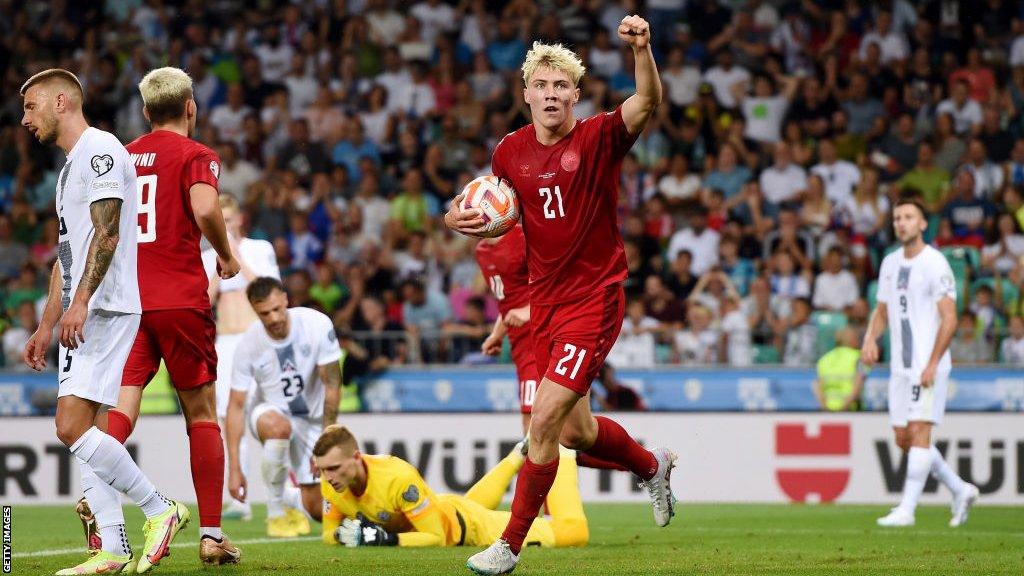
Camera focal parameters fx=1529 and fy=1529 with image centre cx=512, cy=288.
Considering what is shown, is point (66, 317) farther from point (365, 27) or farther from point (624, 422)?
point (365, 27)

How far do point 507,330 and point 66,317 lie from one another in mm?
3970

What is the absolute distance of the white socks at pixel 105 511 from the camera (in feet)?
23.3

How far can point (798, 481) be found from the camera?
1495 cm

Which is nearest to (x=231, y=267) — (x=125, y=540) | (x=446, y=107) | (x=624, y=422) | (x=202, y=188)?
(x=202, y=188)

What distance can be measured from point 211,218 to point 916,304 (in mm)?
6595

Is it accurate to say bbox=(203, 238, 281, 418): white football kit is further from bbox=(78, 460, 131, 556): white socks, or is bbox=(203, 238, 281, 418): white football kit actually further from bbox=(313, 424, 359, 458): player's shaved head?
bbox=(78, 460, 131, 556): white socks

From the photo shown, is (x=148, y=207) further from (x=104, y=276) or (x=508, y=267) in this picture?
(x=508, y=267)

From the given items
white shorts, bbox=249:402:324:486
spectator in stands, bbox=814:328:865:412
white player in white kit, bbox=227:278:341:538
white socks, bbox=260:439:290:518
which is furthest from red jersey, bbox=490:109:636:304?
spectator in stands, bbox=814:328:865:412

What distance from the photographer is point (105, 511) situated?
7137mm

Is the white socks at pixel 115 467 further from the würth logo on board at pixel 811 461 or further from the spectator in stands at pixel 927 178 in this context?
the spectator in stands at pixel 927 178

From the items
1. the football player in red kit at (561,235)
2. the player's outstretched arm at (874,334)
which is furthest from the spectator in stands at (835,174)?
the football player in red kit at (561,235)

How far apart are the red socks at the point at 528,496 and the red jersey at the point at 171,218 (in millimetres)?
1786

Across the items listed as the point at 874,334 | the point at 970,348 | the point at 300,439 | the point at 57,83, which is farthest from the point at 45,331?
the point at 970,348

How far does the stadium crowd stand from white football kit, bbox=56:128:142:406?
8919 mm
